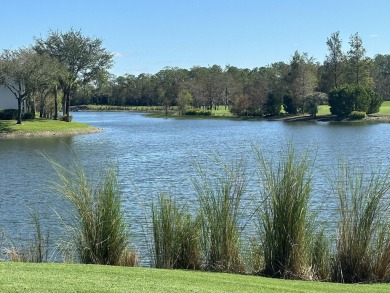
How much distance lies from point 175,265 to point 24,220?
790 centimetres

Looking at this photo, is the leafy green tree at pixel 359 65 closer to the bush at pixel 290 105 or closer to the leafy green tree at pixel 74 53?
the bush at pixel 290 105

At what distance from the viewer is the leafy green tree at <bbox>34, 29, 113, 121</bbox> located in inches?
2525

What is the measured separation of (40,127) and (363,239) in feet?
156

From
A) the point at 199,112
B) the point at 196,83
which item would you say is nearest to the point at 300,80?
the point at 199,112

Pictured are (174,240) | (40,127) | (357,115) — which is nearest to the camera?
(174,240)

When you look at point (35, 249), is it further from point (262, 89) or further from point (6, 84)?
point (262, 89)

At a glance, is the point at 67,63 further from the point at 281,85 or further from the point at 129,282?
the point at 129,282

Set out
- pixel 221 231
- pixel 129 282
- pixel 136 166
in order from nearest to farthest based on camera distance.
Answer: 1. pixel 129 282
2. pixel 221 231
3. pixel 136 166

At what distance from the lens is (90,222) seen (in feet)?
26.7

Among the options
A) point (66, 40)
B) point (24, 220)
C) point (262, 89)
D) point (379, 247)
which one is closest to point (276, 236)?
point (379, 247)

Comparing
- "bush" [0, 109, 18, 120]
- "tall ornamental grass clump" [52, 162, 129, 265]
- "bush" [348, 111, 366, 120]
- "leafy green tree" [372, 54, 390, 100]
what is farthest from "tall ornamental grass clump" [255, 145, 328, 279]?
"leafy green tree" [372, 54, 390, 100]

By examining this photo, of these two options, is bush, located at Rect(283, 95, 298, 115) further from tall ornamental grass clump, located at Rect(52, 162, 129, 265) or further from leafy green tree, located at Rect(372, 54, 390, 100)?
tall ornamental grass clump, located at Rect(52, 162, 129, 265)

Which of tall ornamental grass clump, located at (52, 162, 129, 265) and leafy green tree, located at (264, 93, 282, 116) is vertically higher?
leafy green tree, located at (264, 93, 282, 116)

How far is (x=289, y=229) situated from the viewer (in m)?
7.78
